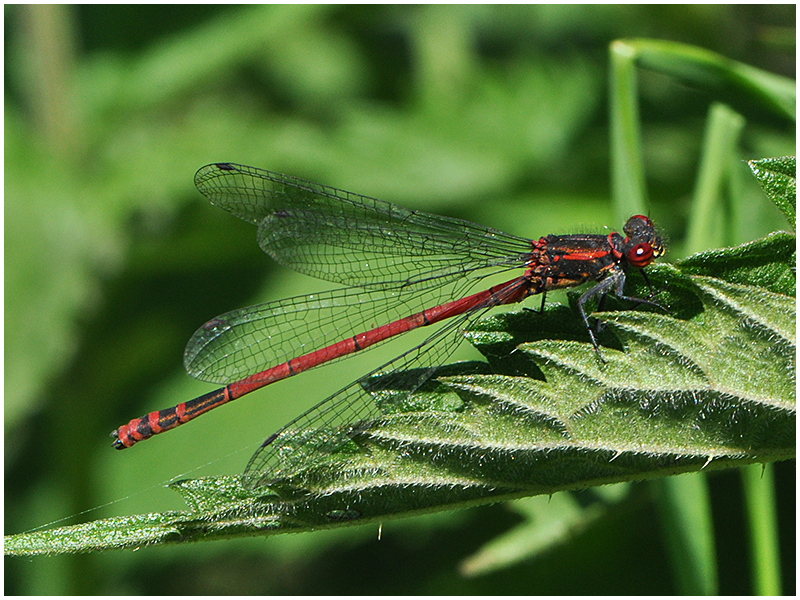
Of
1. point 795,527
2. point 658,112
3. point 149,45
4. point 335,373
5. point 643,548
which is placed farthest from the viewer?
point 149,45

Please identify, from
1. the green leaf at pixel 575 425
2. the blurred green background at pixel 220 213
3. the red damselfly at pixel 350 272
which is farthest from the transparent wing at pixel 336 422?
the blurred green background at pixel 220 213

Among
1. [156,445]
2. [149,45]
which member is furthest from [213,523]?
[149,45]

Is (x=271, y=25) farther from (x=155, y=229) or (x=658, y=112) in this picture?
(x=658, y=112)

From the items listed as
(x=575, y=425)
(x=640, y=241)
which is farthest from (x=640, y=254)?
(x=575, y=425)

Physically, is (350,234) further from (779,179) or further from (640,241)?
(779,179)

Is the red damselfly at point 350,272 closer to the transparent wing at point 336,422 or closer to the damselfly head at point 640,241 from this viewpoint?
the damselfly head at point 640,241

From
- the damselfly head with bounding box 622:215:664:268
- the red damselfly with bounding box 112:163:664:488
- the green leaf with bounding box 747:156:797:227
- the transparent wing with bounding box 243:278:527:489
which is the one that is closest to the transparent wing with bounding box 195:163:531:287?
the red damselfly with bounding box 112:163:664:488
